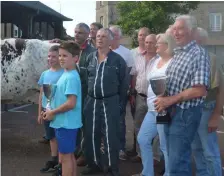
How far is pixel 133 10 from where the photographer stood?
2380 centimetres

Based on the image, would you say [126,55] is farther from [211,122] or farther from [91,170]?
[211,122]

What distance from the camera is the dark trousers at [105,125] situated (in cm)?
484

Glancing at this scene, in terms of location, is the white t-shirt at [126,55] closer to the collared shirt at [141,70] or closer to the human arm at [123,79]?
the collared shirt at [141,70]

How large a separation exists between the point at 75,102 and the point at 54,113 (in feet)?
0.80

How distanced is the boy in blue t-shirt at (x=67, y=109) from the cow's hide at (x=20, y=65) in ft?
5.52

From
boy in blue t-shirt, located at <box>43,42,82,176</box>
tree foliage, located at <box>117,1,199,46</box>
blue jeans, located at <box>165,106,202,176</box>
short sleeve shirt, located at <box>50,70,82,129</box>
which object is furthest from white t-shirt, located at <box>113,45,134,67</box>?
tree foliage, located at <box>117,1,199,46</box>

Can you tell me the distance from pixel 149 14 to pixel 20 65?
1776cm

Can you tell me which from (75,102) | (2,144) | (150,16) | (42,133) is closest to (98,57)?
(75,102)

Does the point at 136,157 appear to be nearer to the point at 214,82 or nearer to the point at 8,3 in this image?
the point at 214,82

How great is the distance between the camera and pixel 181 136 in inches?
136

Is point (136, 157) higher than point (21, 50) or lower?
lower

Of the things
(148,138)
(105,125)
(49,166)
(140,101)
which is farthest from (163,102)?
(49,166)

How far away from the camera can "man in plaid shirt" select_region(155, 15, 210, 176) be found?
11.1ft

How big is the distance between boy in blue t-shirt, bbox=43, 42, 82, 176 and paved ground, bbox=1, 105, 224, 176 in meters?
1.10
